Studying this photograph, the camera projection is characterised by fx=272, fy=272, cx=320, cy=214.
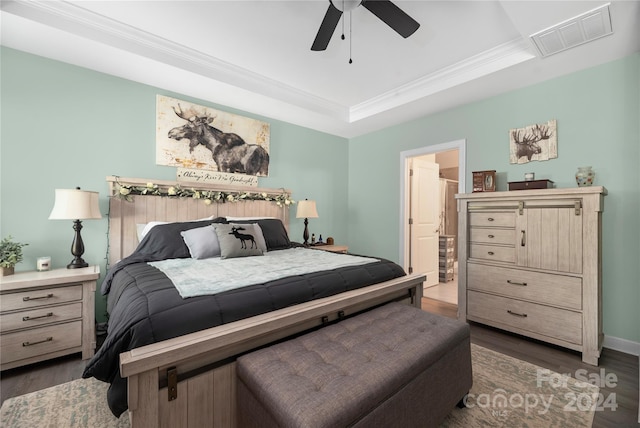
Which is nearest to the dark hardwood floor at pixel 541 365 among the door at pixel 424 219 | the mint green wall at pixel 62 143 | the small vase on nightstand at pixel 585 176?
the mint green wall at pixel 62 143

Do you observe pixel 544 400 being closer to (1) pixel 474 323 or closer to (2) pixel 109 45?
(1) pixel 474 323

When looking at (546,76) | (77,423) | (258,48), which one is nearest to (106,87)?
(258,48)

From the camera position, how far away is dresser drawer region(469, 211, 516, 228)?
2.68 m

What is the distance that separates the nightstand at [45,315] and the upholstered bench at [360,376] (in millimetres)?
1774

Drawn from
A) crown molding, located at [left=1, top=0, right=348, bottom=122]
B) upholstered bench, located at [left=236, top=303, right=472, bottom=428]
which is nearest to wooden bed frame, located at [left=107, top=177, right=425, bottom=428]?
upholstered bench, located at [left=236, top=303, right=472, bottom=428]

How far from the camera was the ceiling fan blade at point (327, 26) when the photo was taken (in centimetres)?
186

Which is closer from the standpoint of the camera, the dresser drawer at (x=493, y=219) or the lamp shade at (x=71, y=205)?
the lamp shade at (x=71, y=205)

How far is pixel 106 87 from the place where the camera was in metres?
2.77

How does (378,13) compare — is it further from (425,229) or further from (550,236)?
(425,229)

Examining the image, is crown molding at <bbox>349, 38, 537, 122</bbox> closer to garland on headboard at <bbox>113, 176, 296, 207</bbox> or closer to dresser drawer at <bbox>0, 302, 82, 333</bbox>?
garland on headboard at <bbox>113, 176, 296, 207</bbox>

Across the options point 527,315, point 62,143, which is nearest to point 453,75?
point 527,315

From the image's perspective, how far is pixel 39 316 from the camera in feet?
6.70

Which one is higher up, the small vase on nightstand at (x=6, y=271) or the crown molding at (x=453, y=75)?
the crown molding at (x=453, y=75)

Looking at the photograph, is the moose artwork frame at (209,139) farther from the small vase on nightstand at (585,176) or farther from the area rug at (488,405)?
the small vase on nightstand at (585,176)
